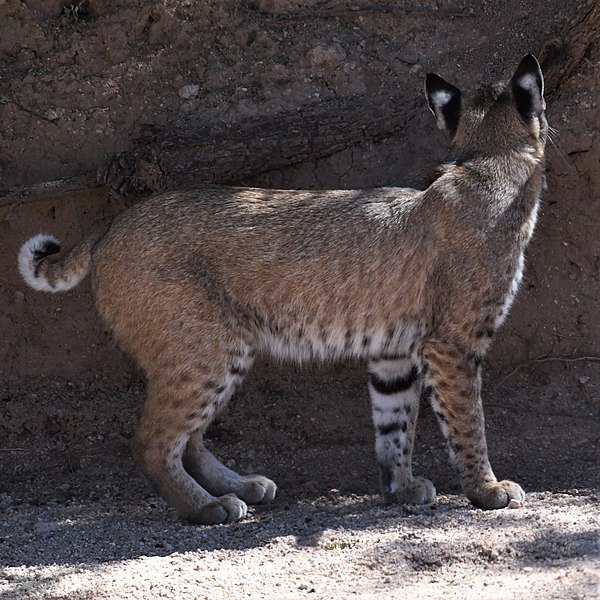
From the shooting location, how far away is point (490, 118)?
566 centimetres


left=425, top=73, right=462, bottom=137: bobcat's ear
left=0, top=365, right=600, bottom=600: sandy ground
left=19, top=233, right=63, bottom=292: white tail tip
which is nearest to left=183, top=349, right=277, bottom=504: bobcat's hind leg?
left=0, top=365, right=600, bottom=600: sandy ground

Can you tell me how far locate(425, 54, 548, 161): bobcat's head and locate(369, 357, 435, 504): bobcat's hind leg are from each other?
3.93 ft

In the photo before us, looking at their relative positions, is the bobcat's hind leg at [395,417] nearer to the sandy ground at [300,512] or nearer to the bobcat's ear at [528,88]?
the sandy ground at [300,512]

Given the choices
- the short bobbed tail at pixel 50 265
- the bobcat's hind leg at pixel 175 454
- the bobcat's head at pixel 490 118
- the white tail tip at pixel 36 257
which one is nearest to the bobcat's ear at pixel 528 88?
the bobcat's head at pixel 490 118

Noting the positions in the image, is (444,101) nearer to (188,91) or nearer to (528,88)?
(528,88)

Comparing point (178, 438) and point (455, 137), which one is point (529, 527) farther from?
point (455, 137)

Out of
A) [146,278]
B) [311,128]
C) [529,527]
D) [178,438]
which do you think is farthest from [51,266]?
[529,527]

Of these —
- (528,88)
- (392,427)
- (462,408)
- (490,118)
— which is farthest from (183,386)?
(528,88)

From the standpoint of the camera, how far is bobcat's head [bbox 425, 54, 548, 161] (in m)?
5.59

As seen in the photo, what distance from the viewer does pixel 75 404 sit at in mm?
6449

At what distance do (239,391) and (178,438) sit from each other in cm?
108

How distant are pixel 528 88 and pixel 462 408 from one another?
1651 mm

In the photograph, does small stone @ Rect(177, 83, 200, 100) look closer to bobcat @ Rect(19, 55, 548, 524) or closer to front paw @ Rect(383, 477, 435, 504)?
bobcat @ Rect(19, 55, 548, 524)

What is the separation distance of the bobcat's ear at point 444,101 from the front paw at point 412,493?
1.86 metres
